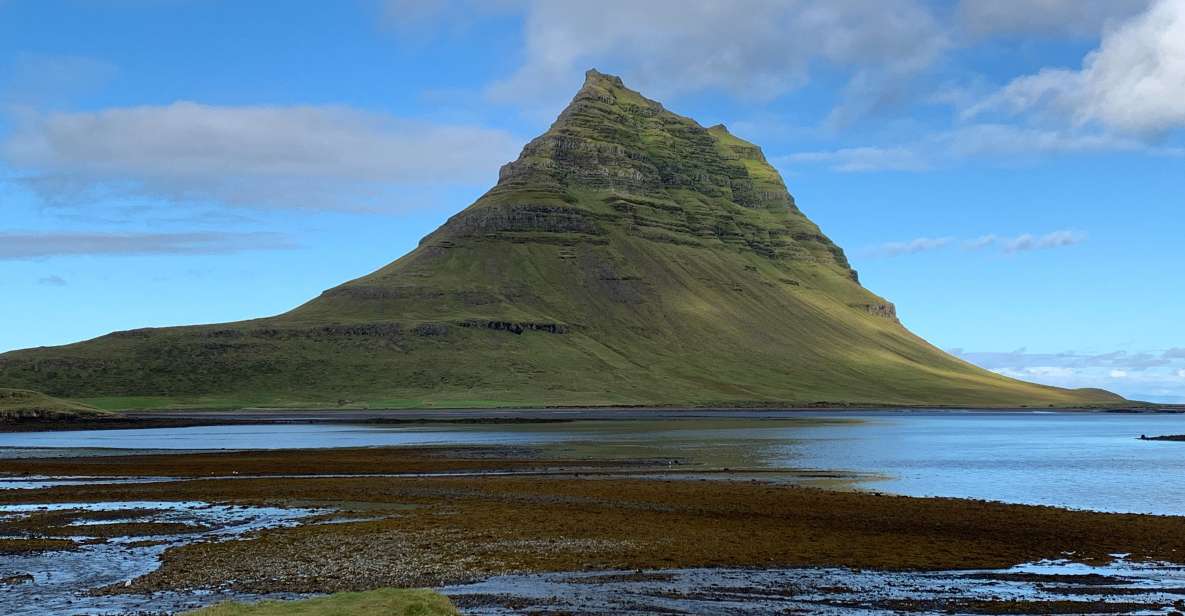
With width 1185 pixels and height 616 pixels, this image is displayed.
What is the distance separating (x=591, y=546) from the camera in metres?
34.4

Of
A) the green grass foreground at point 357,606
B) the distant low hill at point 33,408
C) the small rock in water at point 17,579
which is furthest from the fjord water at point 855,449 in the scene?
the small rock in water at point 17,579

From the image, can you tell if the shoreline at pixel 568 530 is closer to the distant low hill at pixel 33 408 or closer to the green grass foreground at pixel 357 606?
the green grass foreground at pixel 357 606

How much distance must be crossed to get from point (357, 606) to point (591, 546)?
13419mm

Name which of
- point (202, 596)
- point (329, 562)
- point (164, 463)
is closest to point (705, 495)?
point (329, 562)

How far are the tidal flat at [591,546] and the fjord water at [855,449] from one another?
9.05 meters

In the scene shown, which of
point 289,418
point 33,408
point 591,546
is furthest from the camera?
point 289,418

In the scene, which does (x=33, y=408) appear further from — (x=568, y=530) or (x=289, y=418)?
(x=568, y=530)

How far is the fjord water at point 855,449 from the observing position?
58656 millimetres

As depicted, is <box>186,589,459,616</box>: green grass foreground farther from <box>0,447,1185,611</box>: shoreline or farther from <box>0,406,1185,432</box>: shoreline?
<box>0,406,1185,432</box>: shoreline

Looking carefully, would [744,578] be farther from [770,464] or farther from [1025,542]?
[770,464]

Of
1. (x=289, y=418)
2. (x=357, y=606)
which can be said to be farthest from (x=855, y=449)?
(x=289, y=418)

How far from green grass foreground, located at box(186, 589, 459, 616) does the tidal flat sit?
296cm

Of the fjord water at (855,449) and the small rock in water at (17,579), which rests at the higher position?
the fjord water at (855,449)

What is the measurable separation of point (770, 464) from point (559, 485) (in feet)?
79.6
